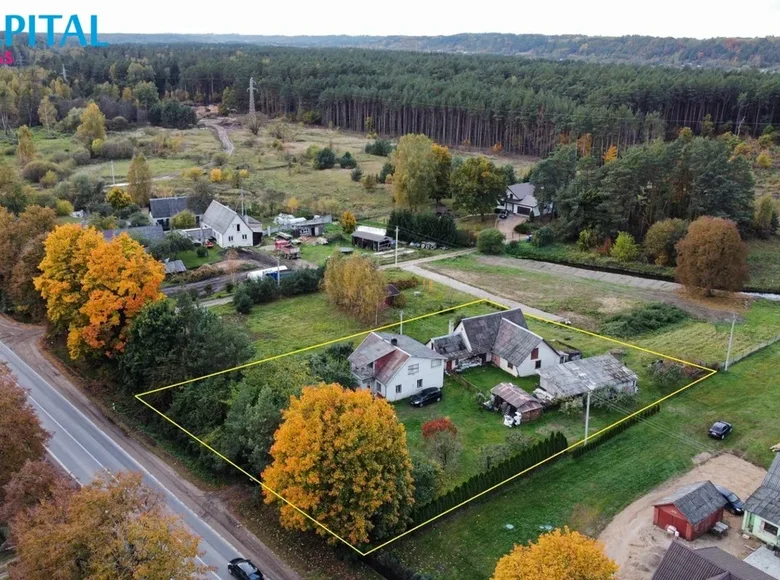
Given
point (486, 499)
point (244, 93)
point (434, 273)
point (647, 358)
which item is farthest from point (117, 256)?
point (244, 93)

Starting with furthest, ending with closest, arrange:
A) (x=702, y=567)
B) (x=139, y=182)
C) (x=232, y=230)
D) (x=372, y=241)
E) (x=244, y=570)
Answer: (x=139, y=182), (x=372, y=241), (x=232, y=230), (x=244, y=570), (x=702, y=567)

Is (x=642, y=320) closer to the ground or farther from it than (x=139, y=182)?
closer to the ground

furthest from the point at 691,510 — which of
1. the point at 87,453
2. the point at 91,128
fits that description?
the point at 91,128

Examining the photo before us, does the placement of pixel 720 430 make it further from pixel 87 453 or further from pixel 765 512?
pixel 87 453

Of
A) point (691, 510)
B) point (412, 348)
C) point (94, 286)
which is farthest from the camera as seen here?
point (94, 286)

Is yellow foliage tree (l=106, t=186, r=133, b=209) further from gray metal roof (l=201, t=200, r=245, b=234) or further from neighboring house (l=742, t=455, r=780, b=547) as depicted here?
neighboring house (l=742, t=455, r=780, b=547)

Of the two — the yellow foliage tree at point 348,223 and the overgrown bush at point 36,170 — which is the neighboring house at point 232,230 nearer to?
the yellow foliage tree at point 348,223

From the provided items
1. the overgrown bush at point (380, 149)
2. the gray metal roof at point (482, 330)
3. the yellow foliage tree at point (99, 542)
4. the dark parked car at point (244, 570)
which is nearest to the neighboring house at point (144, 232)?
the gray metal roof at point (482, 330)
